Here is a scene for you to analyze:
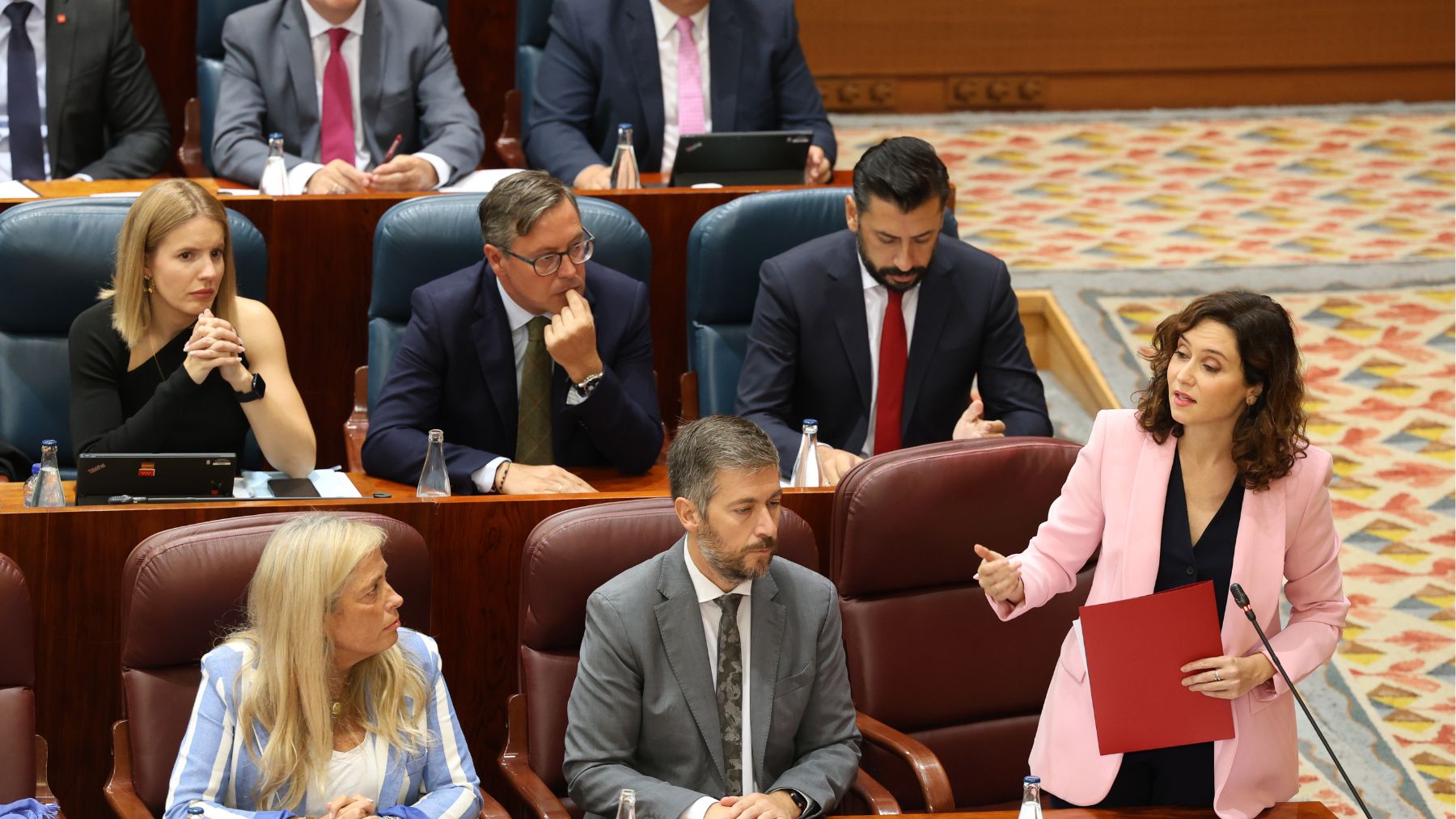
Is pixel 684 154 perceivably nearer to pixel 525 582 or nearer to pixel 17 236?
pixel 17 236

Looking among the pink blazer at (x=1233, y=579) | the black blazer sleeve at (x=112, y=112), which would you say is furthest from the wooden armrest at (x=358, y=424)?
the pink blazer at (x=1233, y=579)

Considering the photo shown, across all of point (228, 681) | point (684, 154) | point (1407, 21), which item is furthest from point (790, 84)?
point (1407, 21)

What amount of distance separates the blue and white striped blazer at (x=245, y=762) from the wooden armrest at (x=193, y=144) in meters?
2.17

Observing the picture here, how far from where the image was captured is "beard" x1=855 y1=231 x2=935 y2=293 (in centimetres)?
300

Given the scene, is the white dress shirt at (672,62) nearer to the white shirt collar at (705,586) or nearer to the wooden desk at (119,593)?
the wooden desk at (119,593)

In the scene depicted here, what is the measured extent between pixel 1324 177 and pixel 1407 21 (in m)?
1.12

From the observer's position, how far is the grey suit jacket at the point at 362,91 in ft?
12.3

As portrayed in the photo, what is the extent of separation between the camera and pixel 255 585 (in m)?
2.09

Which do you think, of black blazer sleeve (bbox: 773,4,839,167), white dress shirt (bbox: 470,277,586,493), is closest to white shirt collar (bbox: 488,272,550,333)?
white dress shirt (bbox: 470,277,586,493)

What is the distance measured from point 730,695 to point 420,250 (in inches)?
49.6

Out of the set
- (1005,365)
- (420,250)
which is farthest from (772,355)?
(420,250)

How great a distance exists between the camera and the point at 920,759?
2.27 metres

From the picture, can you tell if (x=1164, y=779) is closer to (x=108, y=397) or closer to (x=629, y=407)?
(x=629, y=407)

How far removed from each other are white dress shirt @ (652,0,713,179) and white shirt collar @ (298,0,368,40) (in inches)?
25.7
